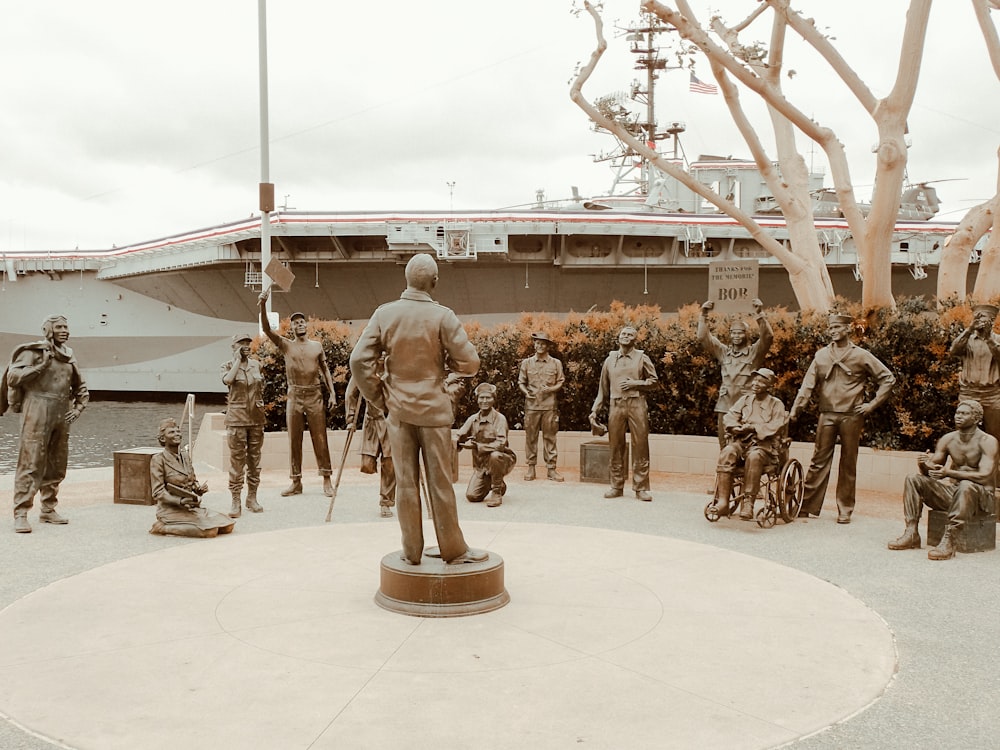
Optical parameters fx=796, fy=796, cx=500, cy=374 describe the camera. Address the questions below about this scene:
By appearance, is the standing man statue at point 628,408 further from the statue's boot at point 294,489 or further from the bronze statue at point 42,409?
the bronze statue at point 42,409

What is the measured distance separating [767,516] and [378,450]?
4.51 m

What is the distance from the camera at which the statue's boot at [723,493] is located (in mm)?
8766

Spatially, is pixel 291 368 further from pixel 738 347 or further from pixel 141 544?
pixel 738 347

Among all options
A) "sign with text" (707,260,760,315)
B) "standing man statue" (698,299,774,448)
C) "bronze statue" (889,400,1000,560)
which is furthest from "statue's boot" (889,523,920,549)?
"sign with text" (707,260,760,315)

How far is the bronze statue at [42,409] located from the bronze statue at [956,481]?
8633mm

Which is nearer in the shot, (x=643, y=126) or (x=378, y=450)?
(x=378, y=450)

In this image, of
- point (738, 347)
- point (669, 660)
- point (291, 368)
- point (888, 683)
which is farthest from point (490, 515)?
point (888, 683)

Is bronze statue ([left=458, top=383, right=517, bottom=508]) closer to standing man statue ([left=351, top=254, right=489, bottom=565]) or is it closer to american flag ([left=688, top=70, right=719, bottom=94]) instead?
standing man statue ([left=351, top=254, right=489, bottom=565])

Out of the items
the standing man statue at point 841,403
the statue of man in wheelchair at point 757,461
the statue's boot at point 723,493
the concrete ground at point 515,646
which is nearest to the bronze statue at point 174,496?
the concrete ground at point 515,646

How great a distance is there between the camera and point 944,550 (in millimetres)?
7332

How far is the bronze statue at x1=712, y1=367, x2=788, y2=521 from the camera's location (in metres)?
8.64

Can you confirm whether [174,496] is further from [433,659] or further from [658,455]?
[658,455]

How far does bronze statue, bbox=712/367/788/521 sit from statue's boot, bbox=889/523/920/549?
4.72 feet

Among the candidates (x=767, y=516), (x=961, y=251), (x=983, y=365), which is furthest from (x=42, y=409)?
(x=961, y=251)
